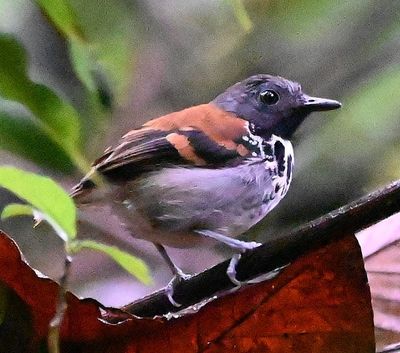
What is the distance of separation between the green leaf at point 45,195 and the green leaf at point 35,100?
0.03m

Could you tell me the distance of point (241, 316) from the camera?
51 cm

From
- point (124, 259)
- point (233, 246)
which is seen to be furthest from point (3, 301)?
point (233, 246)

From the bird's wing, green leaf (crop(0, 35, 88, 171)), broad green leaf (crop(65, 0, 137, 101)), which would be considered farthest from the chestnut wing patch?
green leaf (crop(0, 35, 88, 171))

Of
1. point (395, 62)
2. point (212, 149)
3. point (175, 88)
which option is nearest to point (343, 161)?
point (395, 62)

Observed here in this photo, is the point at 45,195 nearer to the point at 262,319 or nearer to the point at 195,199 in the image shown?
A: the point at 262,319

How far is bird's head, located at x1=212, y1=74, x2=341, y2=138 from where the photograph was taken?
0.79 metres

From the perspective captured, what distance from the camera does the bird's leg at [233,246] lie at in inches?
20.3

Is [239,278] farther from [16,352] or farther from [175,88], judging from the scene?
[175,88]

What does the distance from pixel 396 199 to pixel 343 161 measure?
62 cm

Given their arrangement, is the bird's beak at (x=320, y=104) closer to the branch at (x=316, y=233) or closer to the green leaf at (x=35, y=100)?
the branch at (x=316, y=233)

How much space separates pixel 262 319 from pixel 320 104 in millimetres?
315

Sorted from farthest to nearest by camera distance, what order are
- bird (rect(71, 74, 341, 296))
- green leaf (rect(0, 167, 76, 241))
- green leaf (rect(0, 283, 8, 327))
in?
bird (rect(71, 74, 341, 296))
green leaf (rect(0, 283, 8, 327))
green leaf (rect(0, 167, 76, 241))

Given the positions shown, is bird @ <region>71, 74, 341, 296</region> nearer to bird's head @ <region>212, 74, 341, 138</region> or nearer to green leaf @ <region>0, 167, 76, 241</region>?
bird's head @ <region>212, 74, 341, 138</region>

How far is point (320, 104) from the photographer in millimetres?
759
